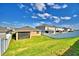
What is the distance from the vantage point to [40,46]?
186cm

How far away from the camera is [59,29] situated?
188 cm

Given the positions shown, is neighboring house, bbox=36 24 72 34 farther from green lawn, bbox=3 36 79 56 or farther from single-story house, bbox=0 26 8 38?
single-story house, bbox=0 26 8 38

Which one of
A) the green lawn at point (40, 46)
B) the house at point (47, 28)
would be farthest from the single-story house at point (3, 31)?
the house at point (47, 28)

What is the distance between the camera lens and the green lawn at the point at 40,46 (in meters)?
1.84

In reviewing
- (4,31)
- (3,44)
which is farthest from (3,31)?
(3,44)

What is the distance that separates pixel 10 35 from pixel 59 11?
549 mm

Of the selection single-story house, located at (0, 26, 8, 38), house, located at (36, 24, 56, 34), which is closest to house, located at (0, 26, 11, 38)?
single-story house, located at (0, 26, 8, 38)

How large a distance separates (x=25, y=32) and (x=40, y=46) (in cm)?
21

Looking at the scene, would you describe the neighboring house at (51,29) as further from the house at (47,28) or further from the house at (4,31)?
the house at (4,31)

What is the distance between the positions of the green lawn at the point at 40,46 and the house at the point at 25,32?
0.13 feet

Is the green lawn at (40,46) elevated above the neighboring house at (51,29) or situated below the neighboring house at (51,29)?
below

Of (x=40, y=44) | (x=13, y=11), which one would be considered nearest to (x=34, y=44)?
(x=40, y=44)

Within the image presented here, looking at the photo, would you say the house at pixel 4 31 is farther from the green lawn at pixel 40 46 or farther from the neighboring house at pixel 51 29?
the neighboring house at pixel 51 29

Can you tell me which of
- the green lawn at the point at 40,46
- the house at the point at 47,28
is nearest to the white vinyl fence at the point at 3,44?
the green lawn at the point at 40,46
